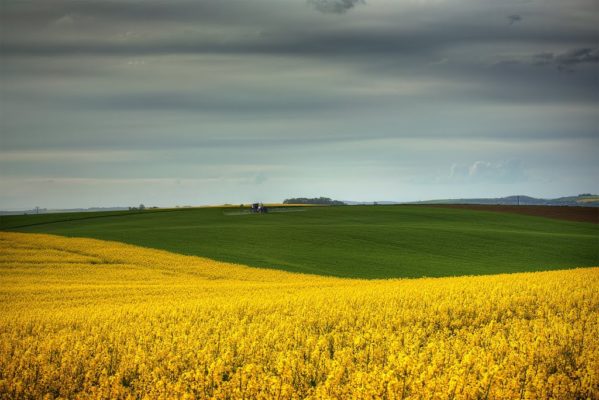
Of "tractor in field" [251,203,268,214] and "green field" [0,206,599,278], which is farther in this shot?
"tractor in field" [251,203,268,214]

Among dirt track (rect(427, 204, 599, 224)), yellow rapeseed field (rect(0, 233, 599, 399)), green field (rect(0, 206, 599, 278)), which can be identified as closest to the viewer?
yellow rapeseed field (rect(0, 233, 599, 399))

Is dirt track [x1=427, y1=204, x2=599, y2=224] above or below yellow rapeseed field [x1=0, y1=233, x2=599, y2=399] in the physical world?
above

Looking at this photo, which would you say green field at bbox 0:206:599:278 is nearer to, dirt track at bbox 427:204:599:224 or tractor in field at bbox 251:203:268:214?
dirt track at bbox 427:204:599:224

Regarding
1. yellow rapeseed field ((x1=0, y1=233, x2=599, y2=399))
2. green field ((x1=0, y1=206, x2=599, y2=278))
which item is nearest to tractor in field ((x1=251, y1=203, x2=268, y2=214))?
green field ((x1=0, y1=206, x2=599, y2=278))

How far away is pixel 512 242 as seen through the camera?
49438 millimetres

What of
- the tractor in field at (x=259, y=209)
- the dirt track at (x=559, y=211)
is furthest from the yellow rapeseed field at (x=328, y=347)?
the dirt track at (x=559, y=211)

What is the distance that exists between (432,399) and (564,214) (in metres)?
76.5

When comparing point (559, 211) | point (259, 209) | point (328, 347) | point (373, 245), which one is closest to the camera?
point (328, 347)

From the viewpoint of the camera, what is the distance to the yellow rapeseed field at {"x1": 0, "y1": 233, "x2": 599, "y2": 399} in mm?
8125

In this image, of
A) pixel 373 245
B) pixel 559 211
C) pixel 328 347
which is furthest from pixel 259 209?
pixel 328 347

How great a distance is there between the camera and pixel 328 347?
10695 mm

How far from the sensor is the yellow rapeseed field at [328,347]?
320 inches

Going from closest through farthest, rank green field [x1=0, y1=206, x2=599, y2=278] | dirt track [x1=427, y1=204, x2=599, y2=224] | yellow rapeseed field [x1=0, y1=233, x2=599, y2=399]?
yellow rapeseed field [x1=0, y1=233, x2=599, y2=399] < green field [x1=0, y1=206, x2=599, y2=278] < dirt track [x1=427, y1=204, x2=599, y2=224]

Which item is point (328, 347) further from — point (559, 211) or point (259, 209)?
point (559, 211)
